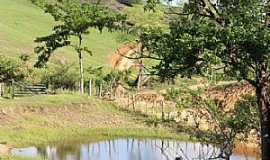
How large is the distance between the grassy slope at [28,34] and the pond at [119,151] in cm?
2925

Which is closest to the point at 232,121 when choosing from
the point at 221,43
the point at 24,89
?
the point at 221,43

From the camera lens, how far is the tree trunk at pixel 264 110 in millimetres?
19562

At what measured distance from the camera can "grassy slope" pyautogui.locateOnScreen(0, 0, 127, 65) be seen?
69.4m

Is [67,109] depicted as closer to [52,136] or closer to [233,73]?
[52,136]

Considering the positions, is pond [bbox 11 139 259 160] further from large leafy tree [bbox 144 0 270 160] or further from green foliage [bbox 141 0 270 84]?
green foliage [bbox 141 0 270 84]

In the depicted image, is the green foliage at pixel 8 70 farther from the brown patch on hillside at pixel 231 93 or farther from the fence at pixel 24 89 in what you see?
the brown patch on hillside at pixel 231 93

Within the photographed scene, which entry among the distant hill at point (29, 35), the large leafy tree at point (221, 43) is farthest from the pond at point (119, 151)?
the distant hill at point (29, 35)

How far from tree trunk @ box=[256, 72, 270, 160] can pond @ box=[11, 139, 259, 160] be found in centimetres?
1112

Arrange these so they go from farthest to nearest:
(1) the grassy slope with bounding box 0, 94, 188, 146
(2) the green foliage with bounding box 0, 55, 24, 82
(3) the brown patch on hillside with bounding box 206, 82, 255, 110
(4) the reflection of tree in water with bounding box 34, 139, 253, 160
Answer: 1. (2) the green foliage with bounding box 0, 55, 24, 82
2. (1) the grassy slope with bounding box 0, 94, 188, 146
3. (4) the reflection of tree in water with bounding box 34, 139, 253, 160
4. (3) the brown patch on hillside with bounding box 206, 82, 255, 110

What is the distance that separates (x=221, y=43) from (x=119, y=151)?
58.5 feet

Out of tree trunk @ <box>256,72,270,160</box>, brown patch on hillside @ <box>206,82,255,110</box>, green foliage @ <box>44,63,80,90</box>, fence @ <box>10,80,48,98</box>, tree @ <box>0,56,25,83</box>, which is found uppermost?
tree trunk @ <box>256,72,270,160</box>

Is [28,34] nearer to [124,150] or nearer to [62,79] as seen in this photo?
[62,79]

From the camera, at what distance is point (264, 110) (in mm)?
19750

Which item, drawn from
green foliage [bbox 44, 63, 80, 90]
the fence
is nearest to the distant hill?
green foliage [bbox 44, 63, 80, 90]
